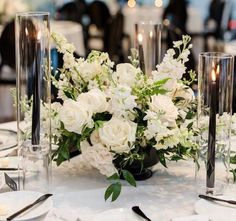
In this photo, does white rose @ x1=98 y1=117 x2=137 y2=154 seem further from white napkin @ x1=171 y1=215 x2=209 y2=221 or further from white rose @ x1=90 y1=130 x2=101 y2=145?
white napkin @ x1=171 y1=215 x2=209 y2=221

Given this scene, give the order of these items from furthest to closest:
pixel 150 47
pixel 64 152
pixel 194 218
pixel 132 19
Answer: pixel 132 19
pixel 150 47
pixel 64 152
pixel 194 218

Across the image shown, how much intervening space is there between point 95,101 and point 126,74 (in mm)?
118

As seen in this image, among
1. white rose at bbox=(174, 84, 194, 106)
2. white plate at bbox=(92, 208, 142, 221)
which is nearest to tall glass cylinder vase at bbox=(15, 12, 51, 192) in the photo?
white plate at bbox=(92, 208, 142, 221)

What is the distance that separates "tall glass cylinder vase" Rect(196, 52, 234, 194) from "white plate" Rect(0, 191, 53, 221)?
0.41 meters

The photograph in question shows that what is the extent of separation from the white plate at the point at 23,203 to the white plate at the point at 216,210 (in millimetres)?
353

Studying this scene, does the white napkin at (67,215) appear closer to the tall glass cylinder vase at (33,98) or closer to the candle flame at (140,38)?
the tall glass cylinder vase at (33,98)

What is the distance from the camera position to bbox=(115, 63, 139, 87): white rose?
1.54m

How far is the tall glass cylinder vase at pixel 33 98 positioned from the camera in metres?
1.50

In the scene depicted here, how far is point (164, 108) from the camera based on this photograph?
150 centimetres

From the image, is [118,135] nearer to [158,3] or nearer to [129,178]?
[129,178]

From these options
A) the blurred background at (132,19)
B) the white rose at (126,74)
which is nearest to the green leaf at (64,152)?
the white rose at (126,74)

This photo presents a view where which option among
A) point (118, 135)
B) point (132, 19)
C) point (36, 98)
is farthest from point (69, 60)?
point (132, 19)

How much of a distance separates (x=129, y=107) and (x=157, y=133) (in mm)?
95

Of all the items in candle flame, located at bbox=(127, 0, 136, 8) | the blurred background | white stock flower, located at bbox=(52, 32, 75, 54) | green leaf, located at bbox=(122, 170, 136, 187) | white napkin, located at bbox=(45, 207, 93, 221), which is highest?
candle flame, located at bbox=(127, 0, 136, 8)
